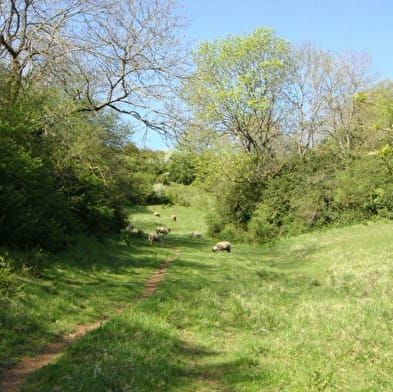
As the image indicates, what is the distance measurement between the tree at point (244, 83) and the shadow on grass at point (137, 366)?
25944 millimetres

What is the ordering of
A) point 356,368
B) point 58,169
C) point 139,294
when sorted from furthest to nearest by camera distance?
point 58,169 → point 139,294 → point 356,368

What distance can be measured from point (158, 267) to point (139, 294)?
5.78 m

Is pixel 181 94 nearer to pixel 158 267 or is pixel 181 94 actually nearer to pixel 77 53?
pixel 77 53

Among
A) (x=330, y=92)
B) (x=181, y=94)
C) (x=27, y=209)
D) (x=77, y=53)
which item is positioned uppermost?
(x=330, y=92)

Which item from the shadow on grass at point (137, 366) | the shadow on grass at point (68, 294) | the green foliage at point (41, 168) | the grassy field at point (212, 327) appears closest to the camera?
the shadow on grass at point (137, 366)

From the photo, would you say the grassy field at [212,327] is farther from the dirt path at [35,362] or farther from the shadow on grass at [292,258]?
the shadow on grass at [292,258]

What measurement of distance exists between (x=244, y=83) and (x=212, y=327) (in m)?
26.2

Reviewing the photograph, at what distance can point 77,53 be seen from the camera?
15.0m

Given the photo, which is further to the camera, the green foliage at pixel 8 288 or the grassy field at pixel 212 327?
the green foliage at pixel 8 288

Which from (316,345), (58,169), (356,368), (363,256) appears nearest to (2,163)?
(58,169)

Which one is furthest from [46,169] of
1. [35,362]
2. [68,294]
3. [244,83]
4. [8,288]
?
[244,83]

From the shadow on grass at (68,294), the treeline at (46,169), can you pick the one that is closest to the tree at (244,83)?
the treeline at (46,169)

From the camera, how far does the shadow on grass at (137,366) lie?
5527 millimetres

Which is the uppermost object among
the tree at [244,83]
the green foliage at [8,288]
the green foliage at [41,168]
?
the tree at [244,83]
